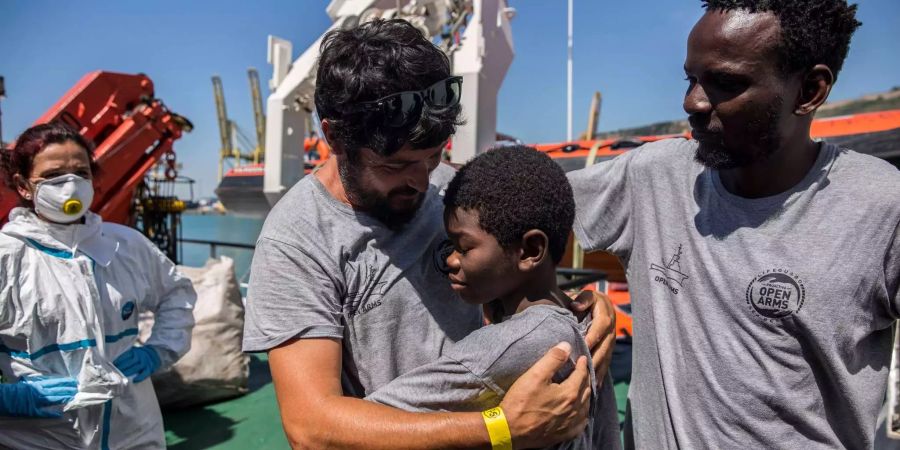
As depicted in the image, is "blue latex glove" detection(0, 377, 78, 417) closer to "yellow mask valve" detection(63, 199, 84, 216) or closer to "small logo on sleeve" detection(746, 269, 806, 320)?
"yellow mask valve" detection(63, 199, 84, 216)

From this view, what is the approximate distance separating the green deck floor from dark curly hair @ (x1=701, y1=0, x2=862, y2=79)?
9.62 feet

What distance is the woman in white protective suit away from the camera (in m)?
1.86

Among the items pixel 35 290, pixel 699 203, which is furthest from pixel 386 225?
pixel 35 290

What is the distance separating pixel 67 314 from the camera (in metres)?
1.90

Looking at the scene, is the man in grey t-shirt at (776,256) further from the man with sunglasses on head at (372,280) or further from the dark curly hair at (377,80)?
the dark curly hair at (377,80)

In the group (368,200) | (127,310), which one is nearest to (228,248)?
(127,310)

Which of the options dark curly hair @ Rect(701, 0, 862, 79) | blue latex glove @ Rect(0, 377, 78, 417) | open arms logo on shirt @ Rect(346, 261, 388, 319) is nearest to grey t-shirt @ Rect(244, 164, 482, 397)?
open arms logo on shirt @ Rect(346, 261, 388, 319)

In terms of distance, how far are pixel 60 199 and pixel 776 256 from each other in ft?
7.22

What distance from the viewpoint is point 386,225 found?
120 centimetres

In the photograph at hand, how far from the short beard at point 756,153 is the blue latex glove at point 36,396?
6.62 ft

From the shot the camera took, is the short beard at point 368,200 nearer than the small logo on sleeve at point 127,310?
Yes

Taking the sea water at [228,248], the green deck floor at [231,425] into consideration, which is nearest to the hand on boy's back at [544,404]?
the green deck floor at [231,425]

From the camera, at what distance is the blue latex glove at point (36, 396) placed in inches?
71.6

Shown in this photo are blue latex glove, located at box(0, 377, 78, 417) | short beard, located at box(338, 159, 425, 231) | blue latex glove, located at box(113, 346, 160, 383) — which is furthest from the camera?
blue latex glove, located at box(113, 346, 160, 383)
